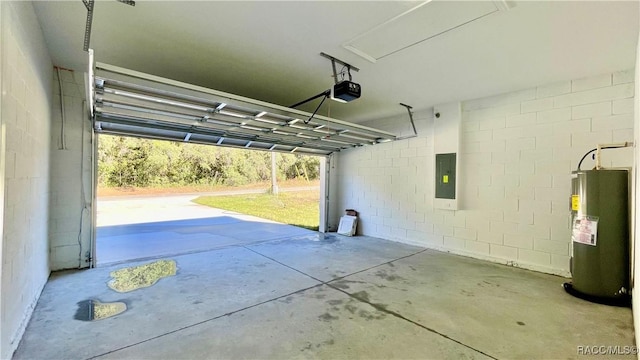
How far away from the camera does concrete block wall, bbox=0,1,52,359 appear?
1788 millimetres

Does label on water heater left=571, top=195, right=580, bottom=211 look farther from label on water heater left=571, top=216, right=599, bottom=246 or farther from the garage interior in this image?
the garage interior

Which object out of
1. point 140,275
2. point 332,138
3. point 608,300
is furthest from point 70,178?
point 608,300

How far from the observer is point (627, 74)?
11.3ft

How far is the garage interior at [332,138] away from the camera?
218 cm

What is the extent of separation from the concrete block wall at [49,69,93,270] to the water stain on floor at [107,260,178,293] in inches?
25.9

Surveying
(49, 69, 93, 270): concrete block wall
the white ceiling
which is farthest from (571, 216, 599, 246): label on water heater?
(49, 69, 93, 270): concrete block wall

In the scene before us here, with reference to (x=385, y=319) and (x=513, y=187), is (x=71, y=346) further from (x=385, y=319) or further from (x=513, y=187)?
(x=513, y=187)

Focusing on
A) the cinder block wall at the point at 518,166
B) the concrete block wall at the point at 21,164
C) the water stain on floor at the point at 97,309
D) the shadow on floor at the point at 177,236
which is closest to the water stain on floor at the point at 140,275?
the water stain on floor at the point at 97,309

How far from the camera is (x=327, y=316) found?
2.58 m

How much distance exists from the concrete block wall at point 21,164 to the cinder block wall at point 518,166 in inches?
216

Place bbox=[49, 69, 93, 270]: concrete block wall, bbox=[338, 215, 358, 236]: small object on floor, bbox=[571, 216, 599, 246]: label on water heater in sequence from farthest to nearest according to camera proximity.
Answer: bbox=[338, 215, 358, 236]: small object on floor → bbox=[49, 69, 93, 270]: concrete block wall → bbox=[571, 216, 599, 246]: label on water heater

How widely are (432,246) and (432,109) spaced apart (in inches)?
104

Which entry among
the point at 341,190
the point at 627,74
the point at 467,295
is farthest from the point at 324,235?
the point at 627,74

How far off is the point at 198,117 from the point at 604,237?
16.4 ft
